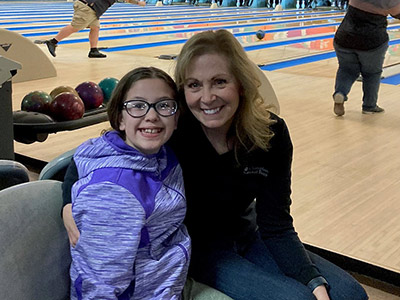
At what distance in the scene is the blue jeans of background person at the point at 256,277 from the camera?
1.21m

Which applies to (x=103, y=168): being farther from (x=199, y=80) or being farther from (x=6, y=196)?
(x=199, y=80)

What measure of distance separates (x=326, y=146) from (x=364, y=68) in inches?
31.5

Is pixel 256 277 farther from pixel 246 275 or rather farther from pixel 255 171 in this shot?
pixel 255 171

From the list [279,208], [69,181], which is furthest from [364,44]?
[69,181]

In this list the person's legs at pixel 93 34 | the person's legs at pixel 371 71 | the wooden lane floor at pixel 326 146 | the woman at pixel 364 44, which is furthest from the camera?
the person's legs at pixel 93 34

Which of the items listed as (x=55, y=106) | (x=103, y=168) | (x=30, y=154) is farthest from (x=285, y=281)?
(x=30, y=154)

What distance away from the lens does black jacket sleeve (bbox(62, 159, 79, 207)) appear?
1095 mm

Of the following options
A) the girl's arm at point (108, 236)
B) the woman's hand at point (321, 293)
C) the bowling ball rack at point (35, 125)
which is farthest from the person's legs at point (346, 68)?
the girl's arm at point (108, 236)

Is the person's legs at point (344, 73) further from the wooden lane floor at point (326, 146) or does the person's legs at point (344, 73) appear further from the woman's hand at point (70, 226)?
the woman's hand at point (70, 226)

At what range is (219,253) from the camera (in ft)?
4.27

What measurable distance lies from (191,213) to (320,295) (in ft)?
1.11

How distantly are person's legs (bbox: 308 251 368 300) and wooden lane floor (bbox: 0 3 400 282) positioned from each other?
0.50 metres

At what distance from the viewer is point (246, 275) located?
124cm

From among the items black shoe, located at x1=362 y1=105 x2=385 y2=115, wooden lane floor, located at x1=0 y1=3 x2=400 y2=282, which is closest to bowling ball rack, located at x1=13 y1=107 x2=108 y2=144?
wooden lane floor, located at x1=0 y1=3 x2=400 y2=282
